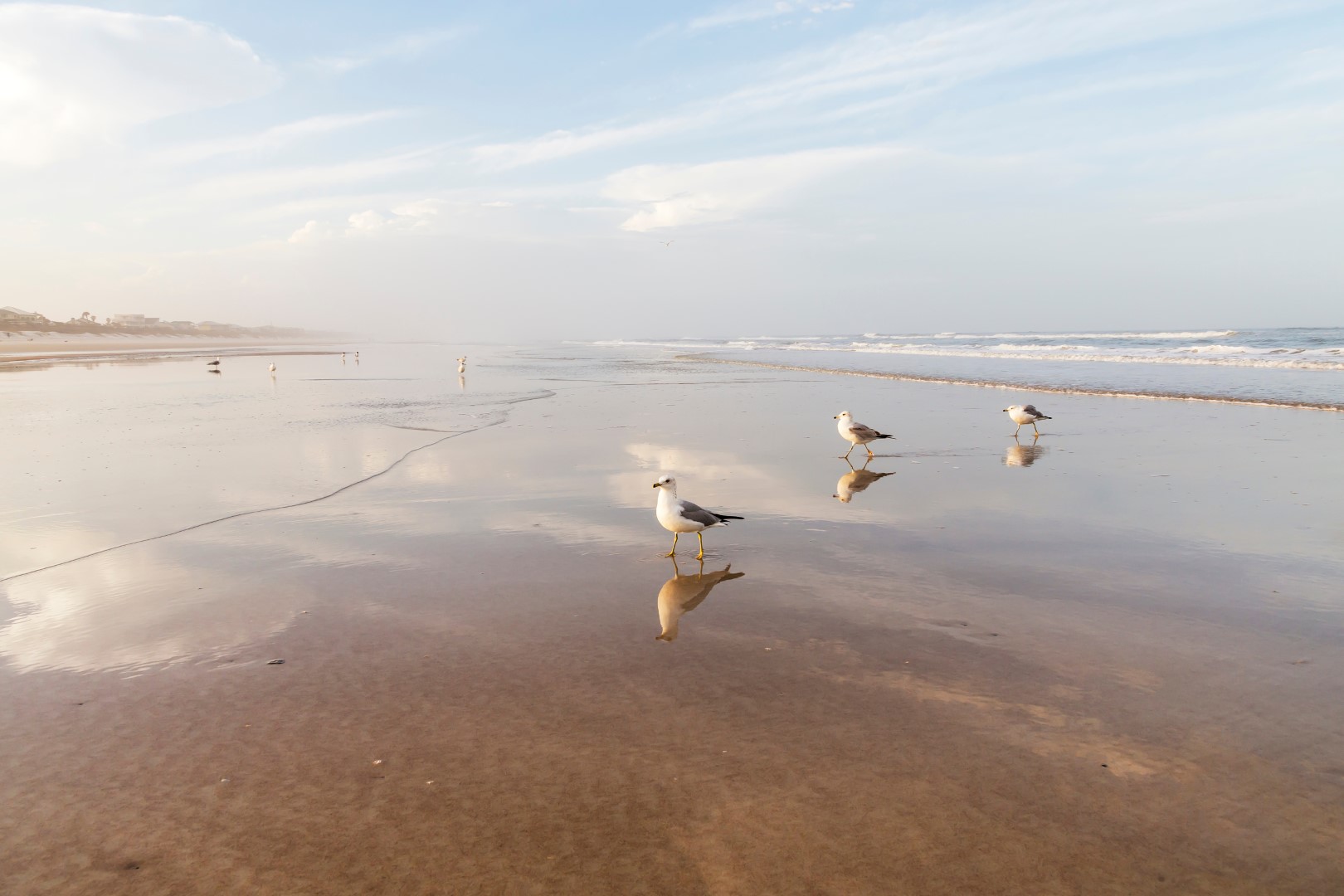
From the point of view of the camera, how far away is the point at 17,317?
8088cm

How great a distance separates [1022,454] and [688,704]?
10.0 metres

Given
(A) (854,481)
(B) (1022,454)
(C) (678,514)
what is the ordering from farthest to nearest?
(B) (1022,454)
(A) (854,481)
(C) (678,514)

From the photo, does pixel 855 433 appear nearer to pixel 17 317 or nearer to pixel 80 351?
pixel 80 351

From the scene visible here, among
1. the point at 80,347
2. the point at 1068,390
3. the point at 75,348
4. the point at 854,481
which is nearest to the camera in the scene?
the point at 854,481

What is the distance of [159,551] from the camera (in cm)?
704

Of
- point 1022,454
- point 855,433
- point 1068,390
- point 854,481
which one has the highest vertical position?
point 1068,390

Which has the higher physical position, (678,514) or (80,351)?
(80,351)

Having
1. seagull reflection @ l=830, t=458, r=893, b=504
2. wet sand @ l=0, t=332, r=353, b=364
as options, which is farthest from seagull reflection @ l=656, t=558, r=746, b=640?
wet sand @ l=0, t=332, r=353, b=364

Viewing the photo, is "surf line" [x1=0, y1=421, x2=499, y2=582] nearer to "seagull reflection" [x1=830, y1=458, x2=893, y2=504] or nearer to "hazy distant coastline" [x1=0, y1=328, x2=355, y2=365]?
"seagull reflection" [x1=830, y1=458, x2=893, y2=504]

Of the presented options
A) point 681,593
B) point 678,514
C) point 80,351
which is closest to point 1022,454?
point 678,514

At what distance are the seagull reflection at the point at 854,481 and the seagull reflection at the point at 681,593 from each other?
3207 mm

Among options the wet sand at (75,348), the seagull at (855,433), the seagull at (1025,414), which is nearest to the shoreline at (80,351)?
the wet sand at (75,348)

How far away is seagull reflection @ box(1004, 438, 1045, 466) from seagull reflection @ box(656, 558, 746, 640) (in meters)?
6.82

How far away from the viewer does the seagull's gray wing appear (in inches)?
273
